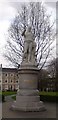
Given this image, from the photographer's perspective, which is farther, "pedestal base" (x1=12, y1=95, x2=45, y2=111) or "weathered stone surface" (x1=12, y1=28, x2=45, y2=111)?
"weathered stone surface" (x1=12, y1=28, x2=45, y2=111)

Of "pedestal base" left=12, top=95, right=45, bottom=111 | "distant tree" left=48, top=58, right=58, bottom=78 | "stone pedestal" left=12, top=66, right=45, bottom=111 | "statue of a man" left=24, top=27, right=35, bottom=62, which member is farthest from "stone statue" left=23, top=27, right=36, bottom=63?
"distant tree" left=48, top=58, right=58, bottom=78

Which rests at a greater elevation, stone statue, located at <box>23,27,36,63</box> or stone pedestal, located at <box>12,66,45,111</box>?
stone statue, located at <box>23,27,36,63</box>

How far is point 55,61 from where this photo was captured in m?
48.3

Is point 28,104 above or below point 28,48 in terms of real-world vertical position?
below

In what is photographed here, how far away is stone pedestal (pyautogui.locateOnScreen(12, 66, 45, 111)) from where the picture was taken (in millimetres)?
17516

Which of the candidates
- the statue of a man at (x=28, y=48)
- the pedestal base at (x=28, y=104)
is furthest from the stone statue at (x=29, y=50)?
the pedestal base at (x=28, y=104)

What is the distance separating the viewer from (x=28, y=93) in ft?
59.5

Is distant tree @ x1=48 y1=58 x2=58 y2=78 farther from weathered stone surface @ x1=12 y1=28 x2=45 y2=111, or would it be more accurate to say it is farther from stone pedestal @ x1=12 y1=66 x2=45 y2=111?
stone pedestal @ x1=12 y1=66 x2=45 y2=111

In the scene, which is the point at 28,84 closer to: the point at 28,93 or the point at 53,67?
the point at 28,93

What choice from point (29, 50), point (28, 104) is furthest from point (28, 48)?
point (28, 104)

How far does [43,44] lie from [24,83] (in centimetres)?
1667

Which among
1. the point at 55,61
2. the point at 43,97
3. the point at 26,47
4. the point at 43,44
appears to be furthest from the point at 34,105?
the point at 55,61

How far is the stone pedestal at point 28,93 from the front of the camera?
17.5m

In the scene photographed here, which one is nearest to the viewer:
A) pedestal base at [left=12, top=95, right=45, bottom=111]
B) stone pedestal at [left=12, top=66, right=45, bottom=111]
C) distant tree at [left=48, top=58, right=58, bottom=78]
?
pedestal base at [left=12, top=95, right=45, bottom=111]
